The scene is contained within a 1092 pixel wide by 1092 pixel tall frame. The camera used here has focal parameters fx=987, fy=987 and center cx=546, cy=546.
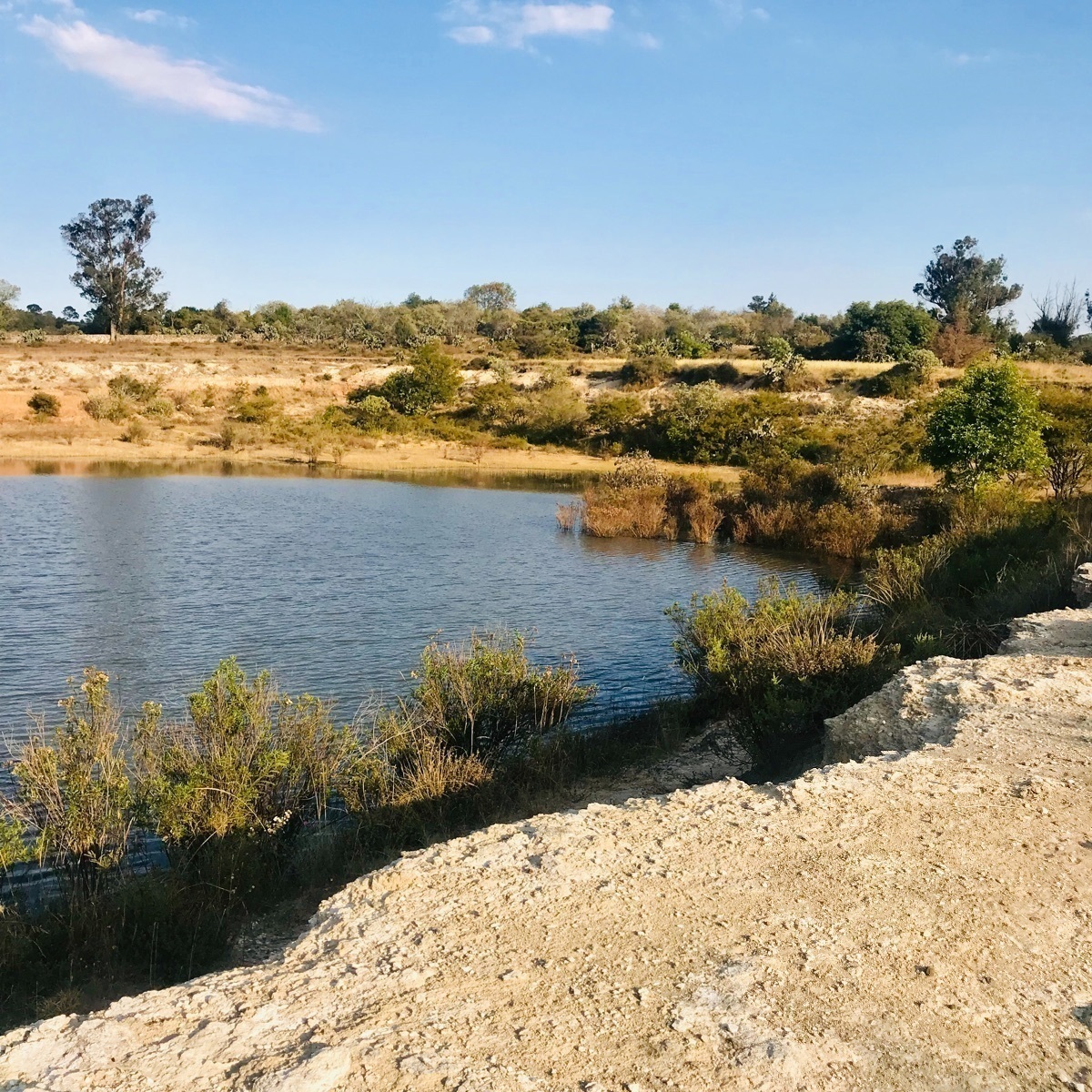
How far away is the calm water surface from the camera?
1342 centimetres

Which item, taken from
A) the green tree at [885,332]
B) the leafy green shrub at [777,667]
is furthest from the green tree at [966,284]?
the leafy green shrub at [777,667]

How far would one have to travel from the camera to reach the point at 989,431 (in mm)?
25797

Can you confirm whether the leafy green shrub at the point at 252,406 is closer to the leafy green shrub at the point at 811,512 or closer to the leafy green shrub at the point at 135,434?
the leafy green shrub at the point at 135,434

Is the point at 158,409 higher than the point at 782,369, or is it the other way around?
the point at 782,369

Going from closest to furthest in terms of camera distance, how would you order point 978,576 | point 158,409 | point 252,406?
point 978,576 → point 158,409 → point 252,406

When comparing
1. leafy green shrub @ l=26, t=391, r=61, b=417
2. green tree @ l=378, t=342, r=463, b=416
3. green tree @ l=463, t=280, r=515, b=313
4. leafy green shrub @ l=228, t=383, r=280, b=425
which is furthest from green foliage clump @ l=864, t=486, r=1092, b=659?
green tree @ l=463, t=280, r=515, b=313

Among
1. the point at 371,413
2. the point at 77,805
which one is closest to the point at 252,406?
the point at 371,413

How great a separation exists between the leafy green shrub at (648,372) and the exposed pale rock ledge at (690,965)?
2256 inches

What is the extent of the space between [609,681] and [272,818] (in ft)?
20.6

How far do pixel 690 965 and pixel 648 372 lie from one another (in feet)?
199

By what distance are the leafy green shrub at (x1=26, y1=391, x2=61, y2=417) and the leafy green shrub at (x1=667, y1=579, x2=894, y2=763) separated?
5203 centimetres

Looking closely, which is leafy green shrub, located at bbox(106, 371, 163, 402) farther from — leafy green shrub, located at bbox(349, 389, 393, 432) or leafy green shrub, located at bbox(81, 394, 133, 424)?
leafy green shrub, located at bbox(349, 389, 393, 432)

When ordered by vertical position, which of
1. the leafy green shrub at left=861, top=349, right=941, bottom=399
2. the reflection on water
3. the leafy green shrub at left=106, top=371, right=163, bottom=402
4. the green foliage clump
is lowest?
the reflection on water

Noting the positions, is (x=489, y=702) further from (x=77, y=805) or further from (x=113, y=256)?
(x=113, y=256)
